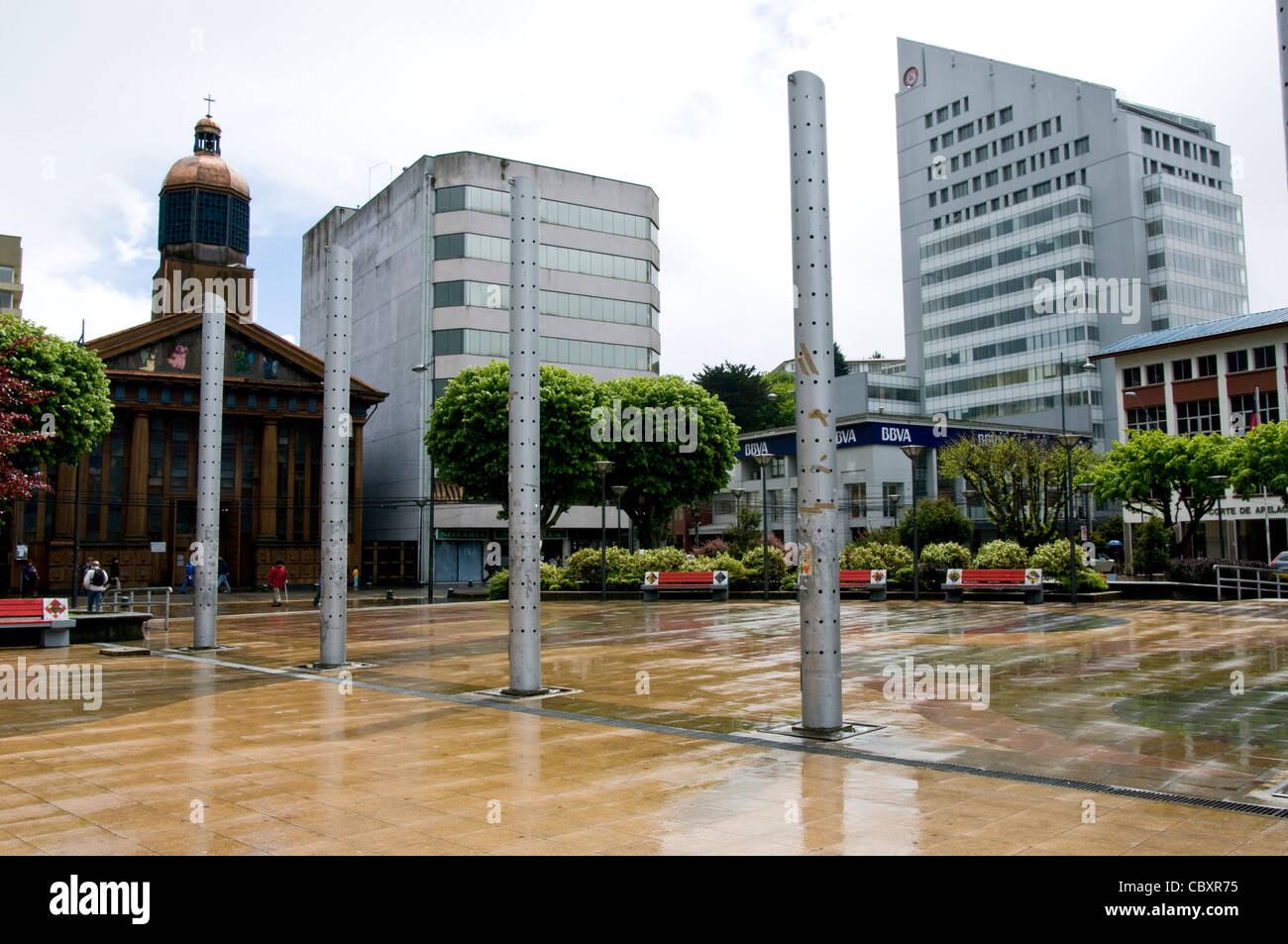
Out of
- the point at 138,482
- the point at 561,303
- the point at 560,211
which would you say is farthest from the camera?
the point at 560,211

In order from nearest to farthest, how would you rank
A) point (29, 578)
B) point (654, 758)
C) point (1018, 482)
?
point (654, 758) → point (29, 578) → point (1018, 482)

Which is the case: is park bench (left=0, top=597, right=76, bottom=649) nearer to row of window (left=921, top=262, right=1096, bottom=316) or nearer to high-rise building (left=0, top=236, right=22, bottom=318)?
high-rise building (left=0, top=236, right=22, bottom=318)

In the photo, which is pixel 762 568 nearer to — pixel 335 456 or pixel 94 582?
pixel 94 582

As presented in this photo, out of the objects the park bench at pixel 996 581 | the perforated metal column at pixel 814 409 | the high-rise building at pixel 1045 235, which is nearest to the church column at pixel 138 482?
the park bench at pixel 996 581

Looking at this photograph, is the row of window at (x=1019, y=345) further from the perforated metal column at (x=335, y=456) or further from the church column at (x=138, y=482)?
the perforated metal column at (x=335, y=456)

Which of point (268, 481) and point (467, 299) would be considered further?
point (467, 299)

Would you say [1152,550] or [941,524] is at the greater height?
[941,524]

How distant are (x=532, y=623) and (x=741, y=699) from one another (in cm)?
281

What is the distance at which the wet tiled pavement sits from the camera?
19.9 feet

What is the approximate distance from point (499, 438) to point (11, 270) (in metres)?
56.6

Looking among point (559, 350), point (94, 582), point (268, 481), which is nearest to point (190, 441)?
point (268, 481)

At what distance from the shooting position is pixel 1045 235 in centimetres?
8562

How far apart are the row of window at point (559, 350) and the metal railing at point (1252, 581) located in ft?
126

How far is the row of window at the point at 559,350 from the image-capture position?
5975cm
